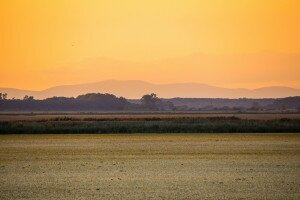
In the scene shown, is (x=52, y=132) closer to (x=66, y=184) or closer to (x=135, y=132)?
(x=135, y=132)

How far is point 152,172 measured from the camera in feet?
74.1

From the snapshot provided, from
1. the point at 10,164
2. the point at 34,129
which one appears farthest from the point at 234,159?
the point at 34,129

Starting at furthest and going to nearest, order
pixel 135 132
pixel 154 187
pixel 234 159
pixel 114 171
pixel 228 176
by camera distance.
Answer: pixel 135 132 → pixel 234 159 → pixel 114 171 → pixel 228 176 → pixel 154 187

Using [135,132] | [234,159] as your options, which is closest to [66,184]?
[234,159]

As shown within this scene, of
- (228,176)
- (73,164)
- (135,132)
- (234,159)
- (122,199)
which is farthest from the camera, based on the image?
(135,132)

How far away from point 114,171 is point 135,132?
32.1 m

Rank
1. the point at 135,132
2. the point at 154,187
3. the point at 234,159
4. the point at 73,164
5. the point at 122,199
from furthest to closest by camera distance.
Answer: the point at 135,132, the point at 234,159, the point at 73,164, the point at 154,187, the point at 122,199

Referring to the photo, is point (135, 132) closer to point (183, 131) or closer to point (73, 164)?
point (183, 131)

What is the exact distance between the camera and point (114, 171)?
2312cm

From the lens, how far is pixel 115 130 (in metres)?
55.8

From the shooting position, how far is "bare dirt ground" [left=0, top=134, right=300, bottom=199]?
17344mm

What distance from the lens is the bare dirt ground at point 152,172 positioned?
17.3 m

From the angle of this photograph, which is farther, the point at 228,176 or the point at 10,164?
the point at 10,164

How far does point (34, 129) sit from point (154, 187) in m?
39.2
